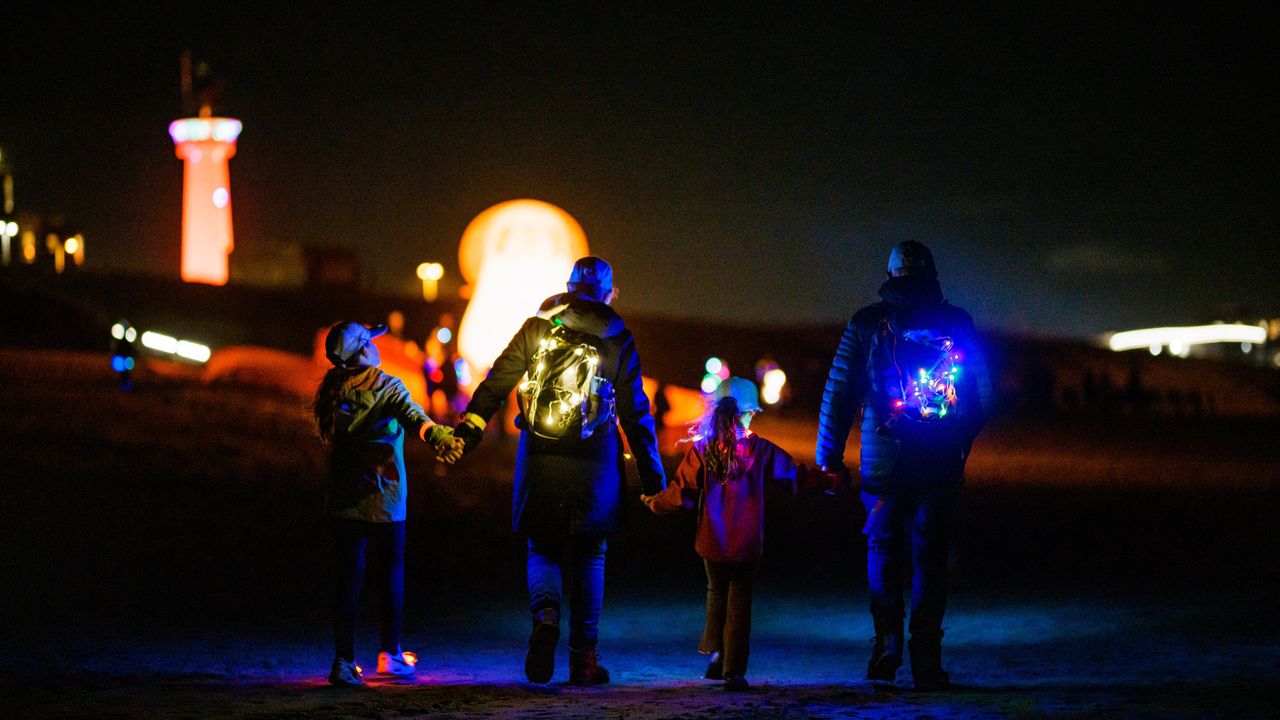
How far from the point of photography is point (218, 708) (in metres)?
5.52

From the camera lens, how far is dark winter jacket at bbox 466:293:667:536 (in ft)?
21.8

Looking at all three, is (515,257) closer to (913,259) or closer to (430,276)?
(913,259)

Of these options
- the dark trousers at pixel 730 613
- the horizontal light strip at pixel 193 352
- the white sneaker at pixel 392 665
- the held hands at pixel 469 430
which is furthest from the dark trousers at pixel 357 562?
the horizontal light strip at pixel 193 352

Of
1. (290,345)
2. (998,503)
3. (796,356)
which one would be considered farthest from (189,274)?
(998,503)

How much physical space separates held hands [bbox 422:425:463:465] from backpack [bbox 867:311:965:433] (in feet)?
6.58

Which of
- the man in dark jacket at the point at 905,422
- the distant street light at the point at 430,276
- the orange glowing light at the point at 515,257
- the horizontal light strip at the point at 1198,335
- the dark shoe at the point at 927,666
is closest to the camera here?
the dark shoe at the point at 927,666

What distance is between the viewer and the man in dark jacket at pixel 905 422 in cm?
655

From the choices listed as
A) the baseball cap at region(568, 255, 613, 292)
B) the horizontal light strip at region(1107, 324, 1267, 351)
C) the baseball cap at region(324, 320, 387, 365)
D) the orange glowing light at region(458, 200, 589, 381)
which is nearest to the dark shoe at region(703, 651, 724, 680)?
the baseball cap at region(568, 255, 613, 292)

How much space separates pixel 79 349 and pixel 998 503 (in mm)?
25697

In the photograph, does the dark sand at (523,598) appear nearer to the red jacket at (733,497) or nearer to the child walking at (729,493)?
the child walking at (729,493)

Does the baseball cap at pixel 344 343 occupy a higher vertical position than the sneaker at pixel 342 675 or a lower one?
higher

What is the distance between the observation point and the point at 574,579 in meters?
6.75

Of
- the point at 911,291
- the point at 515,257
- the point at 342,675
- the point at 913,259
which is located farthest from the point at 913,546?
the point at 515,257

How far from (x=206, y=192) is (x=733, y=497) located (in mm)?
72141
